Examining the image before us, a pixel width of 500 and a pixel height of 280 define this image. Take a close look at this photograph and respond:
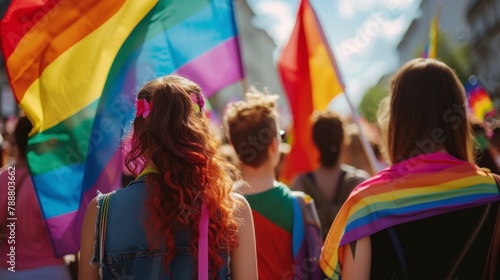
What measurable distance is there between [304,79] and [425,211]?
310 cm

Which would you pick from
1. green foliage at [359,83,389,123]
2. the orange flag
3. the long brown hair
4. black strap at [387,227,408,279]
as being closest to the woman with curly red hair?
black strap at [387,227,408,279]

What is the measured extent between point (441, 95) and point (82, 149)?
5.88ft

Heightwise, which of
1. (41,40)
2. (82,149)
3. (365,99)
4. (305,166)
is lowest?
(365,99)

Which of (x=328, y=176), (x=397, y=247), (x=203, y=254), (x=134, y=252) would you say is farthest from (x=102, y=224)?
(x=328, y=176)

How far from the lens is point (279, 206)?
3.04 m

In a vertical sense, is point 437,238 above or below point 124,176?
above

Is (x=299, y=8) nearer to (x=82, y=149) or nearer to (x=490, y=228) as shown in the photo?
(x=82, y=149)

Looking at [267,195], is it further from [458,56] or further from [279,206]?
[458,56]

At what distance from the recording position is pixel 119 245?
2.07 m

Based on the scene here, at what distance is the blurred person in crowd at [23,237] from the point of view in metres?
3.23

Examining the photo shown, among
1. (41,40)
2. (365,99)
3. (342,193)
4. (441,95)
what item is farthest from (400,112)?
(365,99)

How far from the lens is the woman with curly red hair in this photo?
2055 mm

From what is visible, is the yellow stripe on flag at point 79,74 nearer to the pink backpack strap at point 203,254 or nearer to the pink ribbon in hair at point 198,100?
the pink ribbon in hair at point 198,100

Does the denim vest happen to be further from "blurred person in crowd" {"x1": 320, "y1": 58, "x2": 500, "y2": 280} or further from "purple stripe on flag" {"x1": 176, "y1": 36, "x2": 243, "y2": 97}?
"purple stripe on flag" {"x1": 176, "y1": 36, "x2": 243, "y2": 97}
